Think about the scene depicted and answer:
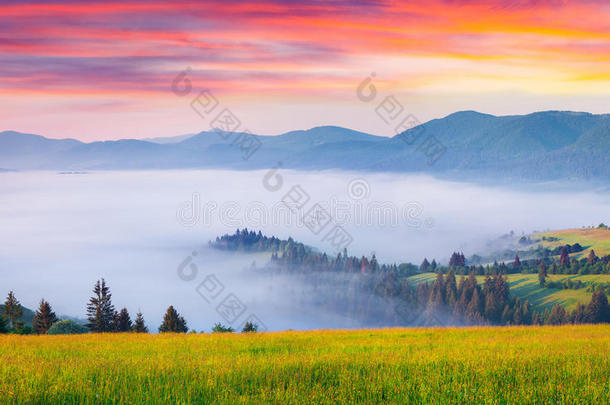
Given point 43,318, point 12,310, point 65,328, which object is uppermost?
point 65,328

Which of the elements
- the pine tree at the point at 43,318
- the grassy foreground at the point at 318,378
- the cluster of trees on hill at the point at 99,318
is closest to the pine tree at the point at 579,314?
the cluster of trees on hill at the point at 99,318

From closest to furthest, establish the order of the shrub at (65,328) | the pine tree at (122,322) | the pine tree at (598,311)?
the shrub at (65,328) → the pine tree at (122,322) → the pine tree at (598,311)

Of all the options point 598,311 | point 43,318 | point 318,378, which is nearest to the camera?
point 318,378

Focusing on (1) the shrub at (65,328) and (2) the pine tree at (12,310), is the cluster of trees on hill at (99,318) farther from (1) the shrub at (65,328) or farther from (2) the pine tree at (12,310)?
(1) the shrub at (65,328)

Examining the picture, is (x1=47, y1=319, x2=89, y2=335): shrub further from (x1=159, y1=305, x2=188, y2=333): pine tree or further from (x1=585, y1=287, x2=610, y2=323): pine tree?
(x1=585, y1=287, x2=610, y2=323): pine tree

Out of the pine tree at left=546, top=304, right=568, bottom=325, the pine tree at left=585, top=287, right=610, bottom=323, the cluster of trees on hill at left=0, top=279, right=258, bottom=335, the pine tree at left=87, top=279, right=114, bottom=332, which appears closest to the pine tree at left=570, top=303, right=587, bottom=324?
the pine tree at left=546, top=304, right=568, bottom=325

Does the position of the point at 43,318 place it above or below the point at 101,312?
above

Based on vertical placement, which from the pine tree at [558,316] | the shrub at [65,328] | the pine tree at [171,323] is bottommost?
the pine tree at [558,316]

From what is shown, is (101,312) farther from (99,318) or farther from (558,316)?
(558,316)

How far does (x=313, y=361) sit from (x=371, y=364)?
58.2 inches

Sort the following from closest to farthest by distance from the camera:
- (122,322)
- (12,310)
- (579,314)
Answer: (12,310)
(122,322)
(579,314)

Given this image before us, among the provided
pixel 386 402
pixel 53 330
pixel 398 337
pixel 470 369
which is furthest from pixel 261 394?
pixel 53 330

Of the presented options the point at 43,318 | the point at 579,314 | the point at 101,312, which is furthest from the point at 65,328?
the point at 579,314

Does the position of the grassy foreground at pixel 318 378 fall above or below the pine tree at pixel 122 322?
above
